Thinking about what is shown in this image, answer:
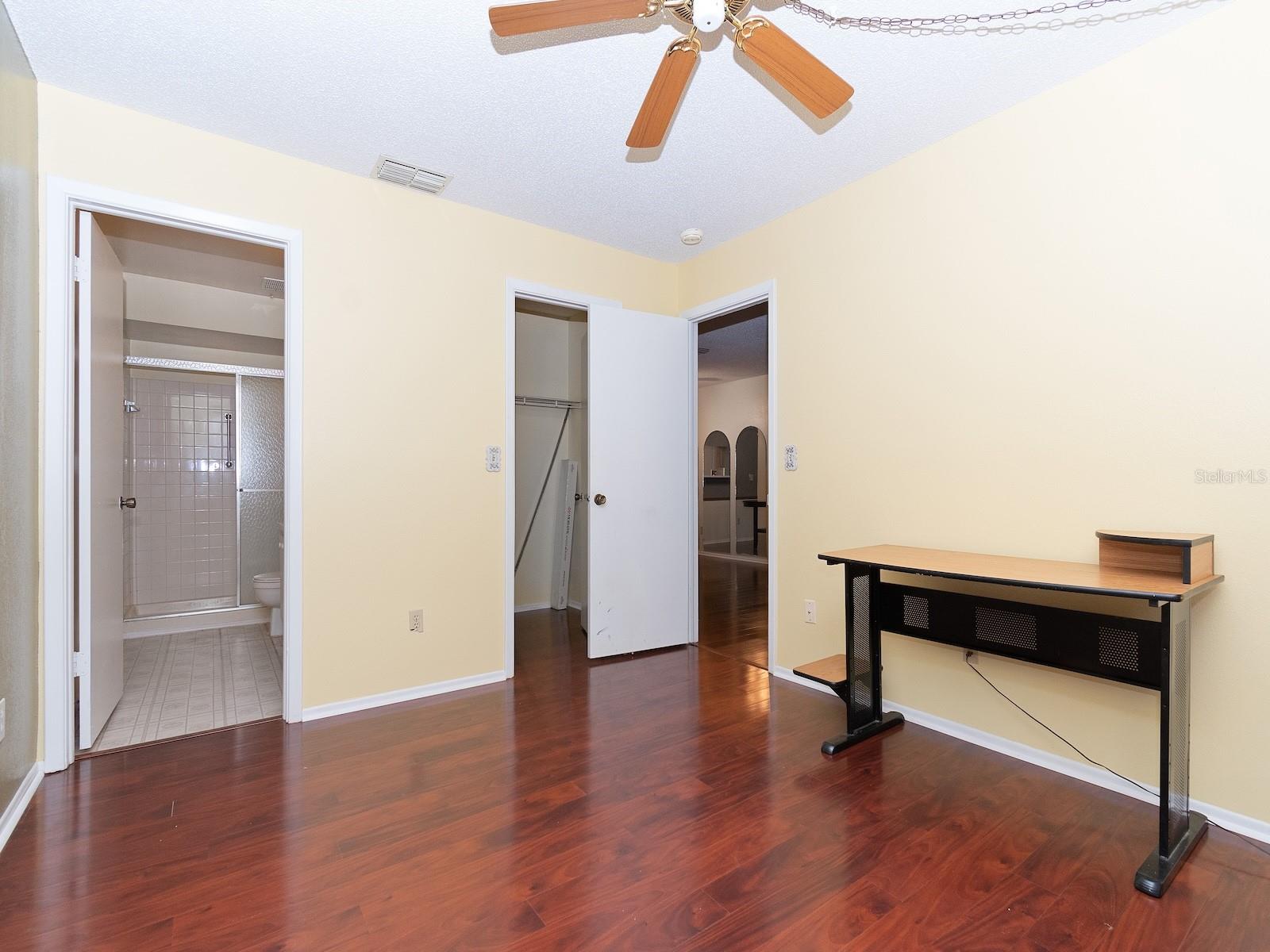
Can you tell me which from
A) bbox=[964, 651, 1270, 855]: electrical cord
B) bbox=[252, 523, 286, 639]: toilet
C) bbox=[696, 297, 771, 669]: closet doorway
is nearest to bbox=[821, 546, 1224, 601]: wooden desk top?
bbox=[964, 651, 1270, 855]: electrical cord

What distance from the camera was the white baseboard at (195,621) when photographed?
430cm

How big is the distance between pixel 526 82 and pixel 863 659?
2610 millimetres

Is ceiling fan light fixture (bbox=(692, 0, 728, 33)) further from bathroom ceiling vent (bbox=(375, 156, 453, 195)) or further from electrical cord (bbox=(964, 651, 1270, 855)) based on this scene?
electrical cord (bbox=(964, 651, 1270, 855))

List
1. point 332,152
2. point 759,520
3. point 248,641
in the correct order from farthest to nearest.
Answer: point 759,520
point 248,641
point 332,152

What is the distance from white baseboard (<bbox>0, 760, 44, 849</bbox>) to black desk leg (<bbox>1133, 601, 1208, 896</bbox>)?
320cm

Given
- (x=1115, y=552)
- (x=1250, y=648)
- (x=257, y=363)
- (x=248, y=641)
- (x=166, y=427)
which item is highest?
(x=257, y=363)

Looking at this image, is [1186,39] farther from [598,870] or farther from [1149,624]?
[598,870]

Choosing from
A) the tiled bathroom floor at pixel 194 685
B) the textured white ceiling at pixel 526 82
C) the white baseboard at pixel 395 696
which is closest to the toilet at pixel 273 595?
the tiled bathroom floor at pixel 194 685

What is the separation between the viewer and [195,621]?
178 inches

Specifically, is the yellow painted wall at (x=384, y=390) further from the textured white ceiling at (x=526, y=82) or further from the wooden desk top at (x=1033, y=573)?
the wooden desk top at (x=1033, y=573)

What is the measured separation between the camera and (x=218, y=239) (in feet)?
10.5

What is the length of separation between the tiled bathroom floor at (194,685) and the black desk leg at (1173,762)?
10.9 ft

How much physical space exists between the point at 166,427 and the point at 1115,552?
5883 millimetres

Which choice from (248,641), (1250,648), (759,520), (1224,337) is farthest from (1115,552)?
(759,520)
